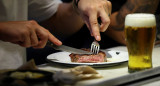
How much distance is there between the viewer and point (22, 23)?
1.44m

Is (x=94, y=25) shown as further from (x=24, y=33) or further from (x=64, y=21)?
(x=64, y=21)

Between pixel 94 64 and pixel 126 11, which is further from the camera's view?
pixel 126 11

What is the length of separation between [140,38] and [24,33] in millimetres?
533


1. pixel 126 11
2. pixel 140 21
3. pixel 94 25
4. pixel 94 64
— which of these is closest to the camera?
pixel 140 21

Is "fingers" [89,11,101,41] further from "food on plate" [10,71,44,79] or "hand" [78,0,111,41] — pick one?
"food on plate" [10,71,44,79]

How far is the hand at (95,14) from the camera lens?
1.63 metres

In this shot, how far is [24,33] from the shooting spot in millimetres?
1392

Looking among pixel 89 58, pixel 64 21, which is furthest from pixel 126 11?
pixel 89 58

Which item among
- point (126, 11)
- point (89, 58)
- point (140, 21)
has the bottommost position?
point (89, 58)

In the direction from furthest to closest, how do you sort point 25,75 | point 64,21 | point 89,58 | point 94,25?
point 64,21, point 94,25, point 89,58, point 25,75

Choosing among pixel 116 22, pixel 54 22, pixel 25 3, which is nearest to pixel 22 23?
pixel 25 3

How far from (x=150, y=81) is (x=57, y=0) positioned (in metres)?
1.67

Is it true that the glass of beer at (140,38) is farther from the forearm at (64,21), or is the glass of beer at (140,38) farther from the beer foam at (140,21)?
the forearm at (64,21)

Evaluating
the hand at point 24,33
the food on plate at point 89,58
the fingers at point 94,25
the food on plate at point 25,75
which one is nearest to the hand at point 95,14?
the fingers at point 94,25
